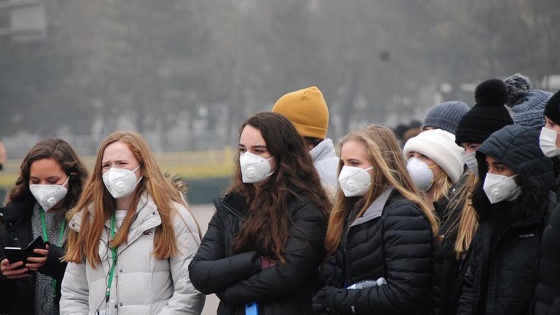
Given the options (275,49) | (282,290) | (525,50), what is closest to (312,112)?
(282,290)

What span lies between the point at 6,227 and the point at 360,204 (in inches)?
83.7

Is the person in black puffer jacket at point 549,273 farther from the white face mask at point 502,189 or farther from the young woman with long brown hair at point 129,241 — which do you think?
the young woman with long brown hair at point 129,241

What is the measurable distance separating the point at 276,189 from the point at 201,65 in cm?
4452

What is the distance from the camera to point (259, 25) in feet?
162

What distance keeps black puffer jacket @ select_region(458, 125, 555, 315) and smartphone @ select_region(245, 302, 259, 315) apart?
36.0 inches

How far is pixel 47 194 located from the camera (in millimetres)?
5359

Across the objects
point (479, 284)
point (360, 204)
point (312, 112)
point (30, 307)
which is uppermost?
point (312, 112)

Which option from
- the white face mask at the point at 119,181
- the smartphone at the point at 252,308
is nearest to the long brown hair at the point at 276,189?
the smartphone at the point at 252,308

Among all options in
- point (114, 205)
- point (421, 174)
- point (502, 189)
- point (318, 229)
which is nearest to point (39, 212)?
point (114, 205)

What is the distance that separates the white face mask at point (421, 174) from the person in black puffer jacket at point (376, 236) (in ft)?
2.40

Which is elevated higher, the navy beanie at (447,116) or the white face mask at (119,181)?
the navy beanie at (447,116)

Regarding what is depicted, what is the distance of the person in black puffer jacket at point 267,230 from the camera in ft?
14.5

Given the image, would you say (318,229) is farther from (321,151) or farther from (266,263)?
(321,151)

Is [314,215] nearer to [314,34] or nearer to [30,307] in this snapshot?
[30,307]
